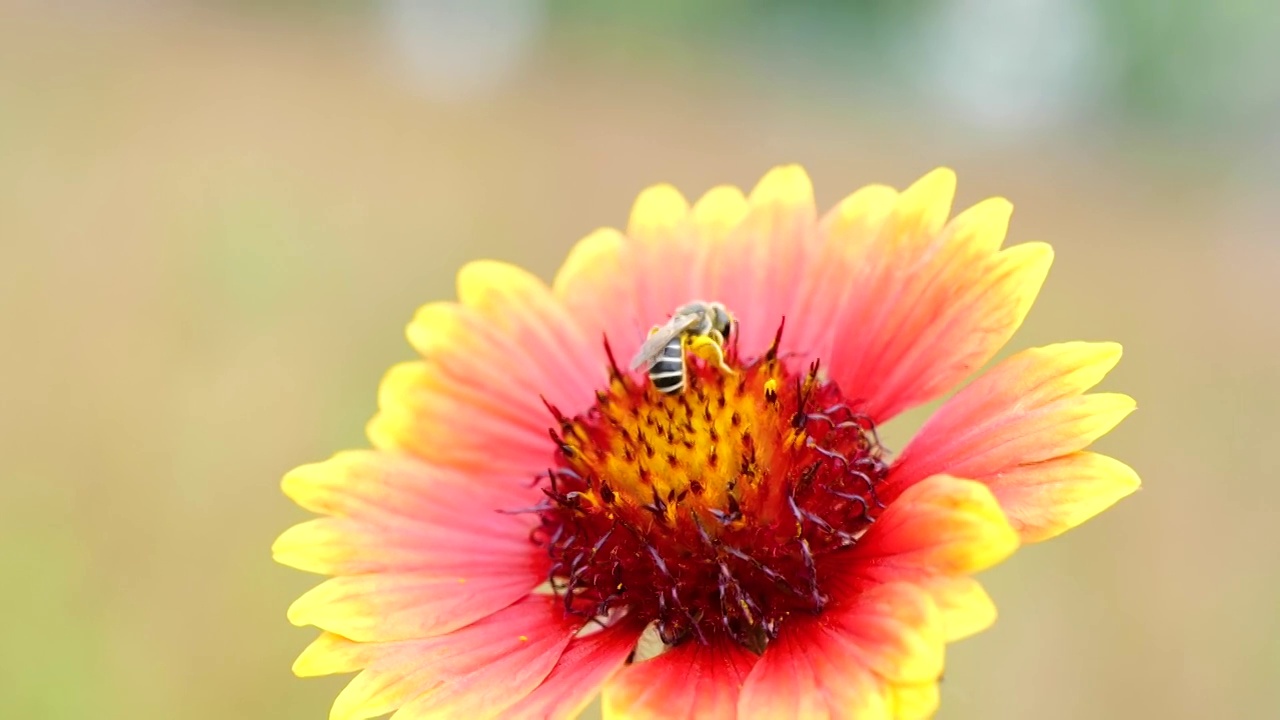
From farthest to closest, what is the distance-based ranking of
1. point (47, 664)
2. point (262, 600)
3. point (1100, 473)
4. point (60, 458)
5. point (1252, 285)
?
point (1252, 285), point (60, 458), point (262, 600), point (47, 664), point (1100, 473)

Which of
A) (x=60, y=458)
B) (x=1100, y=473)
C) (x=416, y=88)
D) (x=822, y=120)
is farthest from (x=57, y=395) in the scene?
(x=822, y=120)

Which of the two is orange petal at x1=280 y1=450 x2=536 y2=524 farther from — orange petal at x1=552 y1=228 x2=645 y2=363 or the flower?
orange petal at x1=552 y1=228 x2=645 y2=363

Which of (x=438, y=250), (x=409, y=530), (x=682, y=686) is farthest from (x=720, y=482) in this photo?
(x=438, y=250)

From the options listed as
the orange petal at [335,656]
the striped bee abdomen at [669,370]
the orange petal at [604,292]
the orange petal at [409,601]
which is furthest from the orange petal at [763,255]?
the orange petal at [335,656]

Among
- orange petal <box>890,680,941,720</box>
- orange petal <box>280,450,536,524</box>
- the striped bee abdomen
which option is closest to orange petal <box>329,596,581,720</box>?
orange petal <box>280,450,536,524</box>

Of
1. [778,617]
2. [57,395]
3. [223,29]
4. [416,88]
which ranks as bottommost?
[778,617]

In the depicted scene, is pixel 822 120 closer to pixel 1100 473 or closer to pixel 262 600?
pixel 262 600
